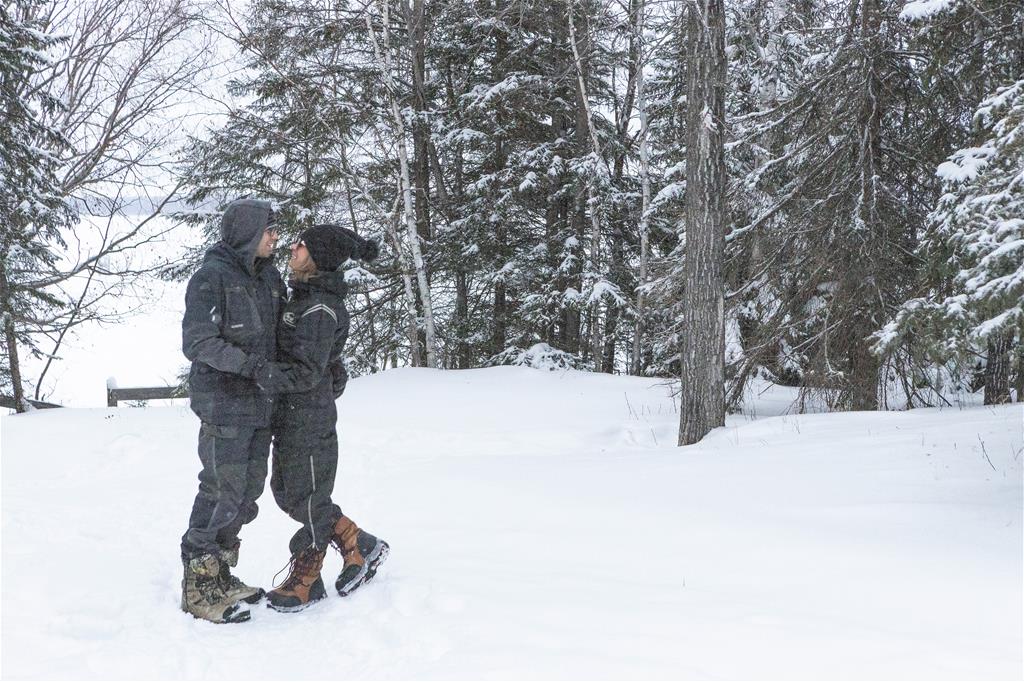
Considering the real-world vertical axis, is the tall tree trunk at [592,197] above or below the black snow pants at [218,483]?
above

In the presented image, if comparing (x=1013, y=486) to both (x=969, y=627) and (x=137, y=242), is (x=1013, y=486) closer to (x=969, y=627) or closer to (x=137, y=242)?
(x=969, y=627)

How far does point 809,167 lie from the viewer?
354 inches

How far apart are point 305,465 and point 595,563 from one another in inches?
63.3

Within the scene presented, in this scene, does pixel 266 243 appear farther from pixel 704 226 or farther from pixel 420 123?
pixel 420 123

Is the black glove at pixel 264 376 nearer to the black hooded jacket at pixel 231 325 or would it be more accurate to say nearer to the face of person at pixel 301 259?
the black hooded jacket at pixel 231 325

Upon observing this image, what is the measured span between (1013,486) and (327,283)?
4.40 metres

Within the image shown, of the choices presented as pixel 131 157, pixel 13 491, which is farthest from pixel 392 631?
pixel 131 157

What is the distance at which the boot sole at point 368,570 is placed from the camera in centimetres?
386

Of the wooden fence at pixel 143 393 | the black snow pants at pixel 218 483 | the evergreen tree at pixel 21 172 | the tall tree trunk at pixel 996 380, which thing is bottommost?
the wooden fence at pixel 143 393

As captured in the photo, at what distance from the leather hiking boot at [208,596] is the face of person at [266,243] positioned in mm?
1475

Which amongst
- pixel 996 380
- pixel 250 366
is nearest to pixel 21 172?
pixel 250 366

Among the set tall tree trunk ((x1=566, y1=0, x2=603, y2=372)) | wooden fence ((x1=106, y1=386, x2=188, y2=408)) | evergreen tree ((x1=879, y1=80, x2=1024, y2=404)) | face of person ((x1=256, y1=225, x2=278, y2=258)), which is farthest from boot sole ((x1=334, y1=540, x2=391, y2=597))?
wooden fence ((x1=106, y1=386, x2=188, y2=408))

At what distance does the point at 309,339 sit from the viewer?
12.1ft

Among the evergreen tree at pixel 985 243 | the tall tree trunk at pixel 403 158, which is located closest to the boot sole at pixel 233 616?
the evergreen tree at pixel 985 243
